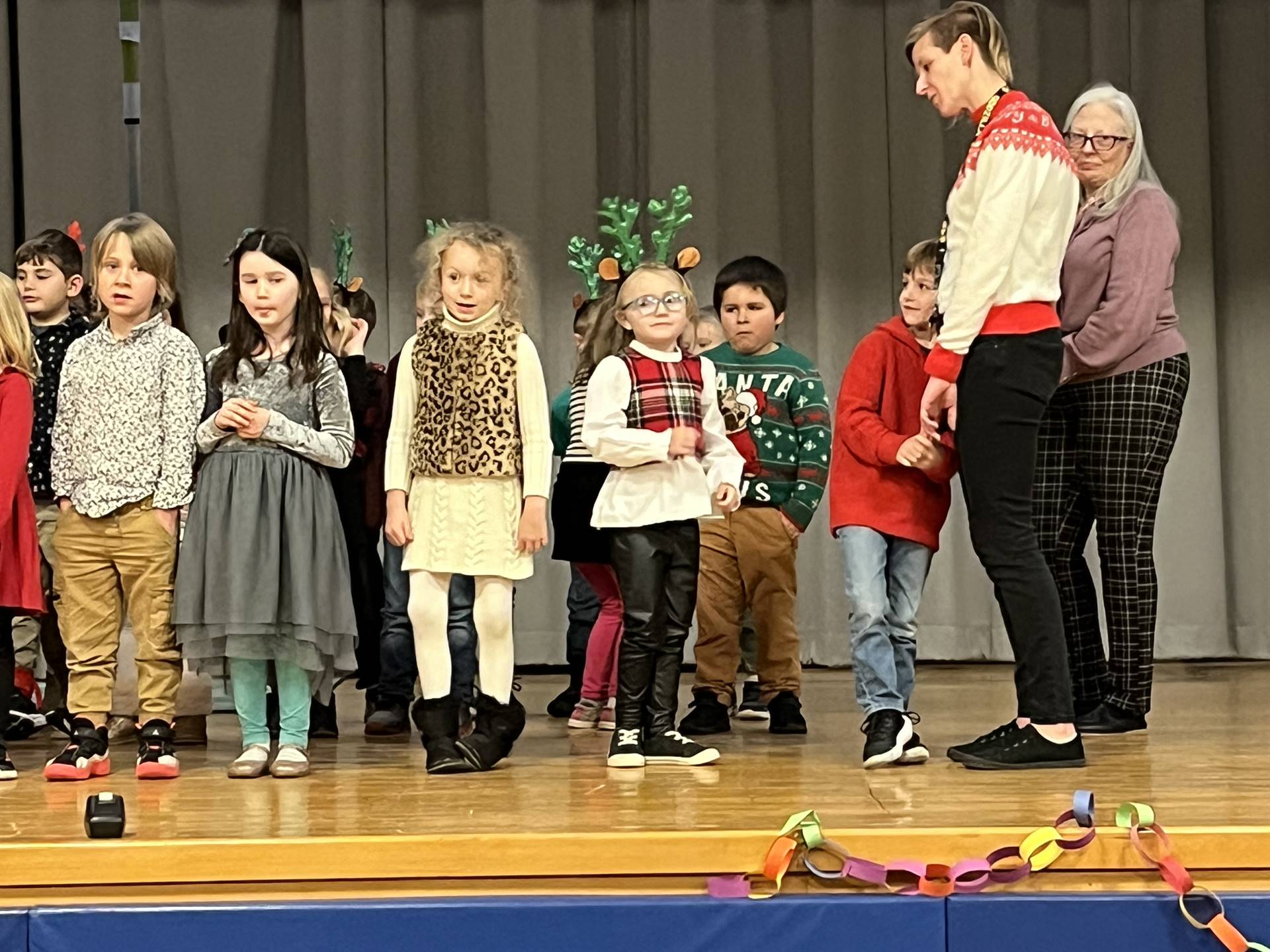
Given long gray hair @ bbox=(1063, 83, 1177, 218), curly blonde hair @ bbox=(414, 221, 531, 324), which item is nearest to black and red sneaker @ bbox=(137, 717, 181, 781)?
curly blonde hair @ bbox=(414, 221, 531, 324)

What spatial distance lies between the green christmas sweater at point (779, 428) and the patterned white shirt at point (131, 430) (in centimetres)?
122

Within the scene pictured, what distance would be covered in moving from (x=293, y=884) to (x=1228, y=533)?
4.19m

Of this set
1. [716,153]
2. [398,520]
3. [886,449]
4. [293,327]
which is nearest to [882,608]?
[886,449]

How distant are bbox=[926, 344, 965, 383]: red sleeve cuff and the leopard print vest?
82 cm

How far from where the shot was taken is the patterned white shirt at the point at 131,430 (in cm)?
312

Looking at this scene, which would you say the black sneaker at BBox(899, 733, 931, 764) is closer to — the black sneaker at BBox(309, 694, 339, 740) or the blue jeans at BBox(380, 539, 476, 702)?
the blue jeans at BBox(380, 539, 476, 702)

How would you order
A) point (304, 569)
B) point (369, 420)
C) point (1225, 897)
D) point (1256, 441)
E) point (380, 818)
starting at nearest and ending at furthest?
point (1225, 897) < point (380, 818) < point (304, 569) < point (369, 420) < point (1256, 441)

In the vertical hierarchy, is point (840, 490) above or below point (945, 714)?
above

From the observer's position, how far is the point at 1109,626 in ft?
11.1

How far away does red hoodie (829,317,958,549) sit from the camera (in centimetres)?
313

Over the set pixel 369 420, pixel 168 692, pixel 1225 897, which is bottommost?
pixel 1225 897

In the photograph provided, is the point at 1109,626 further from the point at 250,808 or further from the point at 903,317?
the point at 250,808

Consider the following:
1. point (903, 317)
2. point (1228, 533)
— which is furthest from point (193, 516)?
point (1228, 533)

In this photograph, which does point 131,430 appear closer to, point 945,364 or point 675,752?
point 675,752
